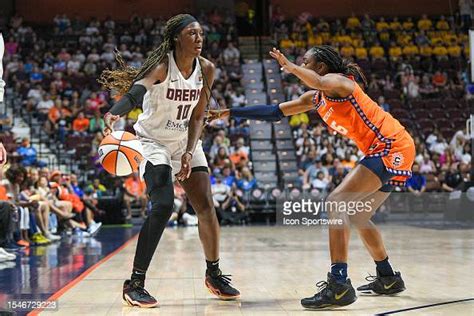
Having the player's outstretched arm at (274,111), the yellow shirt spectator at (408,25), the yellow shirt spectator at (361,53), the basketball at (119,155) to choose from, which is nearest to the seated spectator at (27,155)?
the basketball at (119,155)

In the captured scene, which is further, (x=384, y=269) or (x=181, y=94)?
(x=384, y=269)

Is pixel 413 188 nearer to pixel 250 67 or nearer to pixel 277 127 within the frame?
pixel 277 127

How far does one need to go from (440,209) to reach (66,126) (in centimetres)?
877

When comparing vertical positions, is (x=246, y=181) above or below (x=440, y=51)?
below

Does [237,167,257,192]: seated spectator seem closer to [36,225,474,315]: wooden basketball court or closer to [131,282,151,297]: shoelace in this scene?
[36,225,474,315]: wooden basketball court

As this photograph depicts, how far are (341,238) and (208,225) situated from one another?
37.9 inches

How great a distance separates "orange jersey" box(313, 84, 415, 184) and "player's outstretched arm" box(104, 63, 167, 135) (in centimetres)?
110

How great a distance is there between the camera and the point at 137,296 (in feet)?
15.0

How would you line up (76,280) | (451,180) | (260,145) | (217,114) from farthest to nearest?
(260,145) < (451,180) < (76,280) < (217,114)

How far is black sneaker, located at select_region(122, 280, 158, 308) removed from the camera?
14.8ft
